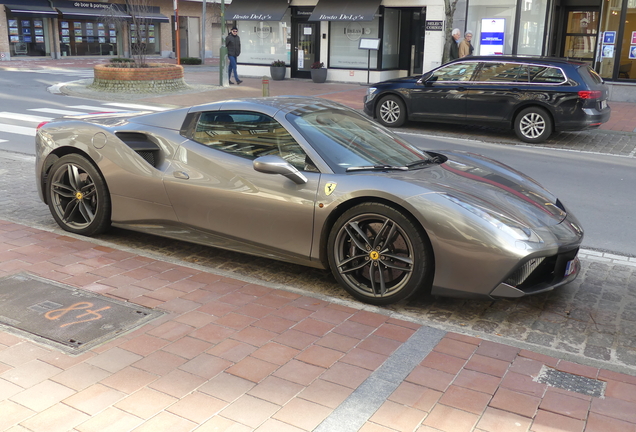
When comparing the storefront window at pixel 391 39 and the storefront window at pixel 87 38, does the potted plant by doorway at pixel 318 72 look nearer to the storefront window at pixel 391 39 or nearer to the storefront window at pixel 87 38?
the storefront window at pixel 391 39

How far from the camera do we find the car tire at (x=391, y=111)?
1414cm

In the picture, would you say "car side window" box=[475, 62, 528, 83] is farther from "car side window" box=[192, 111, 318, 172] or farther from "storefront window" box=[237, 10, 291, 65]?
"storefront window" box=[237, 10, 291, 65]

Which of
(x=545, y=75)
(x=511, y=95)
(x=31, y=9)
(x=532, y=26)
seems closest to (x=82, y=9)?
(x=31, y=9)

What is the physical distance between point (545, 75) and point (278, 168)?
947 centimetres

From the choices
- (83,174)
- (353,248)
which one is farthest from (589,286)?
(83,174)

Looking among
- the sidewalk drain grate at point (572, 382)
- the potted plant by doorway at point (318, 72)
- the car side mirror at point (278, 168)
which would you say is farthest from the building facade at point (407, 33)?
the sidewalk drain grate at point (572, 382)

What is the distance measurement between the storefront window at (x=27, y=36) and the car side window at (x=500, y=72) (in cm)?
3325

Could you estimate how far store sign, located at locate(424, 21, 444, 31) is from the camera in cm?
2252

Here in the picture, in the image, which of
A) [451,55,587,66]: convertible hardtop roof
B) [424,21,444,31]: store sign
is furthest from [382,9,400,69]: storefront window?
[451,55,587,66]: convertible hardtop roof

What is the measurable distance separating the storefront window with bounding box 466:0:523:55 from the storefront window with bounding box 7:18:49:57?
2835 cm

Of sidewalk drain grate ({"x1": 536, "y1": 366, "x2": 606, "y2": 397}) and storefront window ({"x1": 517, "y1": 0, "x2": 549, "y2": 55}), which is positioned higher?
storefront window ({"x1": 517, "y1": 0, "x2": 549, "y2": 55})

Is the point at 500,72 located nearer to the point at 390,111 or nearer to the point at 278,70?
the point at 390,111

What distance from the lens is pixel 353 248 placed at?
4.54 meters

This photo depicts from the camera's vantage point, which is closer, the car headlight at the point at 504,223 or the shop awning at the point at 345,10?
the car headlight at the point at 504,223
